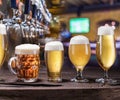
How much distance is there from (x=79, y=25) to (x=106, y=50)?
1296 centimetres

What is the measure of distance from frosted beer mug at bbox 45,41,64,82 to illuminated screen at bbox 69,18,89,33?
12.8 metres

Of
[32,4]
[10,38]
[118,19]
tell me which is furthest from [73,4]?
[10,38]

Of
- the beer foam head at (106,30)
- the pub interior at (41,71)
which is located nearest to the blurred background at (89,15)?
the pub interior at (41,71)

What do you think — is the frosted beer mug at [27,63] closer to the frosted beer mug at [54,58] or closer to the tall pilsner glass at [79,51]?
the frosted beer mug at [54,58]

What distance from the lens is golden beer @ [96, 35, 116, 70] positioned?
1.21 meters

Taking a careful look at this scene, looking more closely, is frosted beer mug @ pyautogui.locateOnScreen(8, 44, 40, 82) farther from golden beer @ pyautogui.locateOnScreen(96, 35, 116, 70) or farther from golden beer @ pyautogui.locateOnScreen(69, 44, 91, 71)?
golden beer @ pyautogui.locateOnScreen(96, 35, 116, 70)

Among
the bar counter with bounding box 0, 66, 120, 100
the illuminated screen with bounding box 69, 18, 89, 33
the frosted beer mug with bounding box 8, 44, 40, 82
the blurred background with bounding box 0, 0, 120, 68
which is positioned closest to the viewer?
the bar counter with bounding box 0, 66, 120, 100

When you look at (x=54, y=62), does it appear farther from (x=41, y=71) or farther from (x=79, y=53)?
(x=41, y=71)

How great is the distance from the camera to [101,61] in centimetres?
121

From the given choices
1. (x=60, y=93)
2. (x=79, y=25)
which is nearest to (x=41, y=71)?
(x=60, y=93)

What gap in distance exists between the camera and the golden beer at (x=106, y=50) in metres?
1.21

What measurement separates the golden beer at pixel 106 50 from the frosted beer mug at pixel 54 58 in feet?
0.58

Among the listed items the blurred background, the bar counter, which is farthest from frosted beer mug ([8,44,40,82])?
the blurred background

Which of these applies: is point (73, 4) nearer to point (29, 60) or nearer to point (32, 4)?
point (32, 4)
